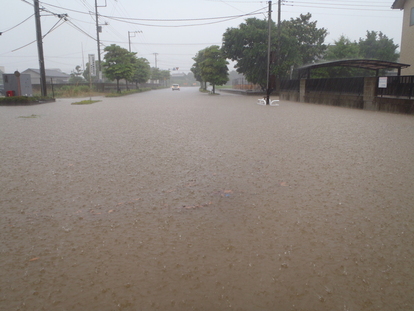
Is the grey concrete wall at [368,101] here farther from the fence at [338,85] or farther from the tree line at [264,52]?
the tree line at [264,52]

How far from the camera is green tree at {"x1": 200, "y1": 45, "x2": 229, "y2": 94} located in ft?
141

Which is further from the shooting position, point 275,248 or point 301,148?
point 301,148

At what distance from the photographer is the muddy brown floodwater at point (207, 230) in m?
2.59

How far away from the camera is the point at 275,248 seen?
3.24 m

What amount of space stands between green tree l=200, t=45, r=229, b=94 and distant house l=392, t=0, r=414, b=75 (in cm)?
1972

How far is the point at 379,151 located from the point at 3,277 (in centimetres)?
683

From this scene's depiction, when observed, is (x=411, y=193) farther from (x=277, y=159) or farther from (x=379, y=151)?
(x=379, y=151)

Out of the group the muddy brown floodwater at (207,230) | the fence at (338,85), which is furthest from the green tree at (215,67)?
the muddy brown floodwater at (207,230)

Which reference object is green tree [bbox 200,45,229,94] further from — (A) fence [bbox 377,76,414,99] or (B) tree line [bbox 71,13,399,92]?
(A) fence [bbox 377,76,414,99]

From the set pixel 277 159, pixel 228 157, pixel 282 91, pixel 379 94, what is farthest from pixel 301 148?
pixel 282 91

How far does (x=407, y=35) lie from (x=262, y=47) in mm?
13641

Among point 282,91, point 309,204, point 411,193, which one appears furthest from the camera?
point 282,91

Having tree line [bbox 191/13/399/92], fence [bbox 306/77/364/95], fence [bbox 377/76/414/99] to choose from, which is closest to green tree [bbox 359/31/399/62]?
tree line [bbox 191/13/399/92]

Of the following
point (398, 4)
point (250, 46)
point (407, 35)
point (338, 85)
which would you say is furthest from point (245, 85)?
point (338, 85)
